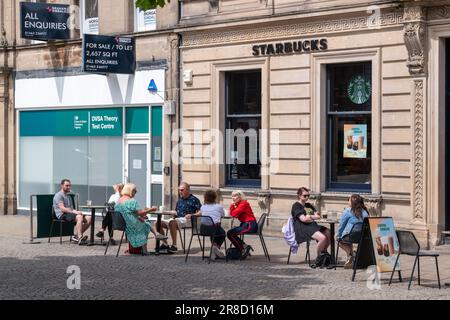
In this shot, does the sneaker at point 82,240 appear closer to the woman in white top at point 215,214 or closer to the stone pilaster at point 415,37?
the woman in white top at point 215,214

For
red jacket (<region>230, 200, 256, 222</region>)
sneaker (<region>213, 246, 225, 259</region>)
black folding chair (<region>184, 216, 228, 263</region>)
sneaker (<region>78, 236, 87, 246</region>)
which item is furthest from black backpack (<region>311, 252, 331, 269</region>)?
sneaker (<region>78, 236, 87, 246</region>)

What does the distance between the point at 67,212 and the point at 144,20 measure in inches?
271

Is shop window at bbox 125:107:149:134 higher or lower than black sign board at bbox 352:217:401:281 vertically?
higher

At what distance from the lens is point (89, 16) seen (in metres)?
25.6

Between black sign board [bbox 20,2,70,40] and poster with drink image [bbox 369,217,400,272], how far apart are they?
1386cm

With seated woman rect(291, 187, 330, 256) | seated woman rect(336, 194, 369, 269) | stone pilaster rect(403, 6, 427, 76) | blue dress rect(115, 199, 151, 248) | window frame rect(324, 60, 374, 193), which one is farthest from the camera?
window frame rect(324, 60, 374, 193)

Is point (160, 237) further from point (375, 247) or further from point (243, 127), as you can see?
point (243, 127)

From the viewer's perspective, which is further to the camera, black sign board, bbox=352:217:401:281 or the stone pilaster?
the stone pilaster

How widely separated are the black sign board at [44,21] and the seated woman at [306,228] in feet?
38.6

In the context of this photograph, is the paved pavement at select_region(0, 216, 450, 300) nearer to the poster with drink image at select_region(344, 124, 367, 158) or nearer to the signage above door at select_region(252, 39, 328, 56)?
the poster with drink image at select_region(344, 124, 367, 158)

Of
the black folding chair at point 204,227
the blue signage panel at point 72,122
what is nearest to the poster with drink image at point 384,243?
the black folding chair at point 204,227

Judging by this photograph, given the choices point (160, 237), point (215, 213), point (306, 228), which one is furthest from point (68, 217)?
point (306, 228)

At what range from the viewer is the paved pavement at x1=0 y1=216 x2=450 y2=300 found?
1246cm

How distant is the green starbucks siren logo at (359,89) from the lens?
760 inches
